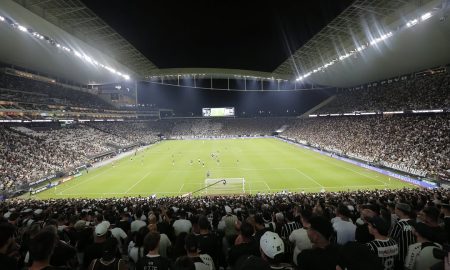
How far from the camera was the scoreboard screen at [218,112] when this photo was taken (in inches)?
4318

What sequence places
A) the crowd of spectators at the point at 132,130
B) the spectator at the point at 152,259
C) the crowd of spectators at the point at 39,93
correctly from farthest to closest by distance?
the crowd of spectators at the point at 132,130
the crowd of spectators at the point at 39,93
the spectator at the point at 152,259

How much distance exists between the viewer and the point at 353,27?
35844 millimetres

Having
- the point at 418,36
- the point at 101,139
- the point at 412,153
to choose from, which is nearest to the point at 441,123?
the point at 412,153

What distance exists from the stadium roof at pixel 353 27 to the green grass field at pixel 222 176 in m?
17.5

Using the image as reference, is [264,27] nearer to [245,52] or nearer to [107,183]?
[245,52]

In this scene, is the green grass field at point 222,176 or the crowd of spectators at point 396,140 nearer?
the green grass field at point 222,176

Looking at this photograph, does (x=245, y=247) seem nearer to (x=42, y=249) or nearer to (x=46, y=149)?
(x=42, y=249)

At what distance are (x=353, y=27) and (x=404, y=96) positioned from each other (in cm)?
2098

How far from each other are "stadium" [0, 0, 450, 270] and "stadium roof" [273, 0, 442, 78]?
0.76ft

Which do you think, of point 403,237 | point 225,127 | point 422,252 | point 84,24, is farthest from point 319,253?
point 225,127

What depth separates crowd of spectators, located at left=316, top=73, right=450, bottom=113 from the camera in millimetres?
42250

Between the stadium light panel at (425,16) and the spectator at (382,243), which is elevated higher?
the stadium light panel at (425,16)

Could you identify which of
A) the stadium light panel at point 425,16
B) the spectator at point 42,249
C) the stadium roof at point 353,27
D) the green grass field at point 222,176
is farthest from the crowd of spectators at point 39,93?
the stadium light panel at point 425,16

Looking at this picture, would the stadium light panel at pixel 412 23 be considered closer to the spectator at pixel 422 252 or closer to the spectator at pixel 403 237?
the spectator at pixel 403 237
